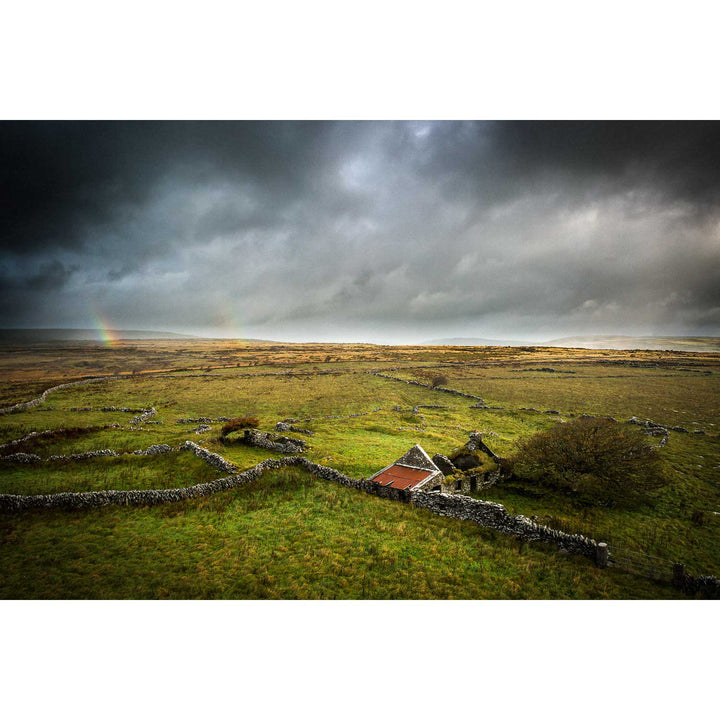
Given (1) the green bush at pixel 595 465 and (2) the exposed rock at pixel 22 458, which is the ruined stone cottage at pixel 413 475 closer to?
(1) the green bush at pixel 595 465

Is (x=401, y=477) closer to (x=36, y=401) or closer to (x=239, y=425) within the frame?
(x=239, y=425)

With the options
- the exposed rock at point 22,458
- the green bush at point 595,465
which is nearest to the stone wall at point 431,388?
the green bush at point 595,465

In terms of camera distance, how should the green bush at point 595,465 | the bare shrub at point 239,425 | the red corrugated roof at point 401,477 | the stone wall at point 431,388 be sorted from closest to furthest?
1. the red corrugated roof at point 401,477
2. the green bush at point 595,465
3. the bare shrub at point 239,425
4. the stone wall at point 431,388

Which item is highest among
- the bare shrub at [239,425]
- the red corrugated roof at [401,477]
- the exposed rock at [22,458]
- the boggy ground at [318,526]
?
the bare shrub at [239,425]

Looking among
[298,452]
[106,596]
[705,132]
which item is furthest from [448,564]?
[705,132]


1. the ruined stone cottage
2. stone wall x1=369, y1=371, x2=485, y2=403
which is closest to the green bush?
the ruined stone cottage

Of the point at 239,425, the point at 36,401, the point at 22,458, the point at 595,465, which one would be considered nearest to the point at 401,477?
the point at 595,465

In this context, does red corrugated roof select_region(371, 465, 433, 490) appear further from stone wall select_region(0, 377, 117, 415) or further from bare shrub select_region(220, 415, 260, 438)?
stone wall select_region(0, 377, 117, 415)
